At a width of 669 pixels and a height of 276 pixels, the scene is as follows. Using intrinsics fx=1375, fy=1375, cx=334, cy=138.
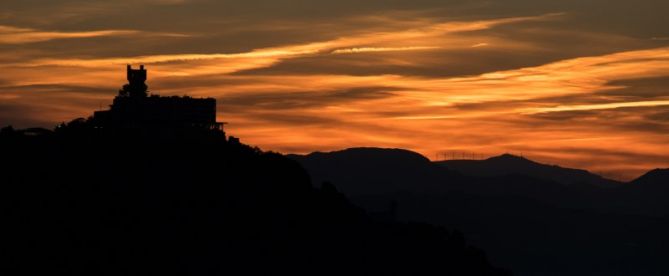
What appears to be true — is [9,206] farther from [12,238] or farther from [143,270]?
[143,270]

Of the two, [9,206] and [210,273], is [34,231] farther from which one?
[210,273]

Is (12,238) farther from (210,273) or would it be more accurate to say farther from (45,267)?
(210,273)

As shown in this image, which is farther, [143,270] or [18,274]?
[143,270]

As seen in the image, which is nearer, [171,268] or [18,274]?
[18,274]

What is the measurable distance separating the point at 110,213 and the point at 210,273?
55.6ft

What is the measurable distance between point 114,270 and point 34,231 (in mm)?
12460

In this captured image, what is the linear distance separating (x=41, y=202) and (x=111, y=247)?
12.3 metres

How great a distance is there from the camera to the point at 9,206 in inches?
7785

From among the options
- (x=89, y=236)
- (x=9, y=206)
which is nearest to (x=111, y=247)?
(x=89, y=236)

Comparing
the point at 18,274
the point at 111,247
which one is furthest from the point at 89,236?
the point at 18,274

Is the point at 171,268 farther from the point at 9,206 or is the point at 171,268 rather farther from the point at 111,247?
the point at 9,206

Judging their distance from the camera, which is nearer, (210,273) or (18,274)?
(18,274)

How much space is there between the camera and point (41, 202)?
19912 centimetres

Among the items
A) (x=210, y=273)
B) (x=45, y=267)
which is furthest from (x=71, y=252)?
(x=210, y=273)
